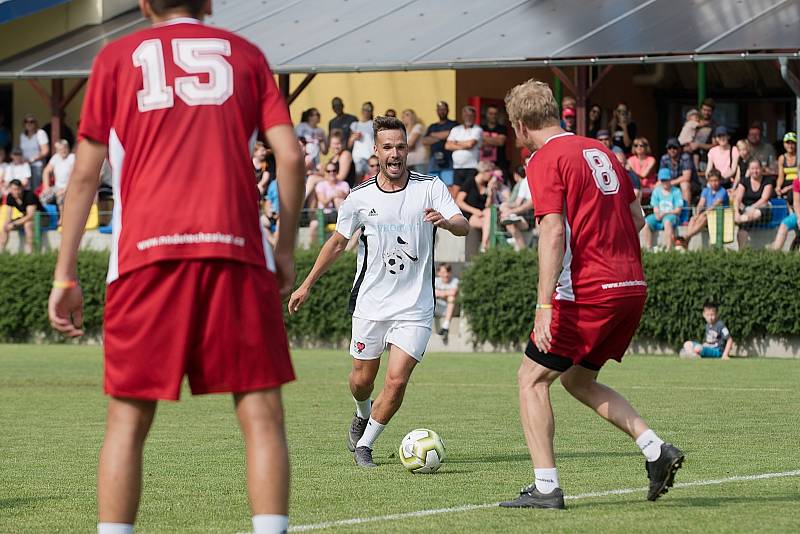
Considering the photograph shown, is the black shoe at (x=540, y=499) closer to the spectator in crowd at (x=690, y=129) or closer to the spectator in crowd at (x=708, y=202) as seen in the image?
the spectator in crowd at (x=708, y=202)

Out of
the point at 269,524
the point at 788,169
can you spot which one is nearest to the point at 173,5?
the point at 269,524

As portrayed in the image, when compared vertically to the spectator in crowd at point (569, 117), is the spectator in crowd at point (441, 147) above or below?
below

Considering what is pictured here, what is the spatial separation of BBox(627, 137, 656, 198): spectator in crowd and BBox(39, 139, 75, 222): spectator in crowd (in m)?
10.2

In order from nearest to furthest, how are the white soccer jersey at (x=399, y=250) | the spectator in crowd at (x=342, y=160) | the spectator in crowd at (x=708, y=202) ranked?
the white soccer jersey at (x=399, y=250), the spectator in crowd at (x=708, y=202), the spectator in crowd at (x=342, y=160)

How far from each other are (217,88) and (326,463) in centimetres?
509

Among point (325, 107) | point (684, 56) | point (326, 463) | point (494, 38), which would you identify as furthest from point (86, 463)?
point (325, 107)

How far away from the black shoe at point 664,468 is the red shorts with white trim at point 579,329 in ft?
1.83

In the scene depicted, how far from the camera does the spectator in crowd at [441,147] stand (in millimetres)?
24516

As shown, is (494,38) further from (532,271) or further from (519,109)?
(519,109)

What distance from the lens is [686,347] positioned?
21.5m

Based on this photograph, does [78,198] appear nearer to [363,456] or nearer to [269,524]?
[269,524]

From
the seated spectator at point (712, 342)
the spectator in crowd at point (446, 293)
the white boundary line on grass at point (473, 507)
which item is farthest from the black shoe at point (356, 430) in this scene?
the spectator in crowd at point (446, 293)

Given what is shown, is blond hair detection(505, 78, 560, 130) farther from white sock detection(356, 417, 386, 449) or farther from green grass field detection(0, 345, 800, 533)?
white sock detection(356, 417, 386, 449)

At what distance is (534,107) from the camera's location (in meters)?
7.54
